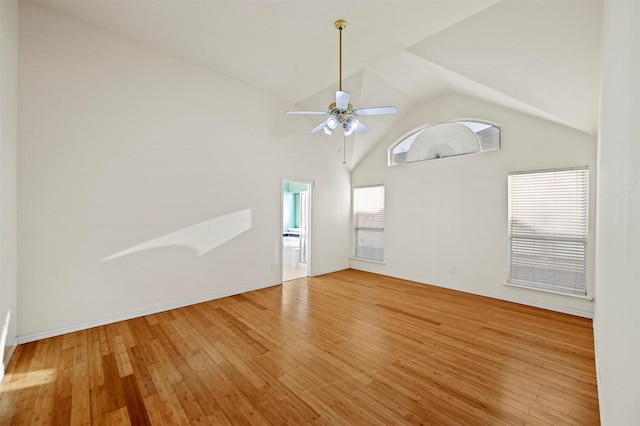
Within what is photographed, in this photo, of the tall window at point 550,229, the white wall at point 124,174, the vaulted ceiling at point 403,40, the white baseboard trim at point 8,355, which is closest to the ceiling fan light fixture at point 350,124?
the vaulted ceiling at point 403,40

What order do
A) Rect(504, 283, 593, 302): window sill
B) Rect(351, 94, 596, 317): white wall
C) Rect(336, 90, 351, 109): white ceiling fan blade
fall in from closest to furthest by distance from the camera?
Rect(336, 90, 351, 109): white ceiling fan blade, Rect(504, 283, 593, 302): window sill, Rect(351, 94, 596, 317): white wall

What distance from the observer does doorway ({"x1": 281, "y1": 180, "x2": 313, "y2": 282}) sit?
5.75 meters

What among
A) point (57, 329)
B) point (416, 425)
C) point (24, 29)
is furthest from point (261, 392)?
point (24, 29)

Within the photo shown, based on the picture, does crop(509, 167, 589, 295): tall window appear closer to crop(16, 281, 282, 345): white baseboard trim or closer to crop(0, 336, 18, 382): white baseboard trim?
crop(16, 281, 282, 345): white baseboard trim

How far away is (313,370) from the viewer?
2.38 meters

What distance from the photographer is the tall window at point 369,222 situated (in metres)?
6.10

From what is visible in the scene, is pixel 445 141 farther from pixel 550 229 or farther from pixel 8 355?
pixel 8 355

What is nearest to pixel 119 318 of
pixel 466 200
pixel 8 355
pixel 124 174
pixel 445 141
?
pixel 8 355

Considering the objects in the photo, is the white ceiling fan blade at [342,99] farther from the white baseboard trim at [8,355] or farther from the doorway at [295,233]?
the white baseboard trim at [8,355]

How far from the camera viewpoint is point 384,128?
5582mm

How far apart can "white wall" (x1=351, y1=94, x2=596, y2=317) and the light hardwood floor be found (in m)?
0.82

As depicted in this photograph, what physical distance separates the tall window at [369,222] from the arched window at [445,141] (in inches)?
34.6

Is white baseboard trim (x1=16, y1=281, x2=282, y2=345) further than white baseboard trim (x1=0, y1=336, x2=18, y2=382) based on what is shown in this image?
Yes

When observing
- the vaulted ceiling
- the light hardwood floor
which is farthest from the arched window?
the light hardwood floor
